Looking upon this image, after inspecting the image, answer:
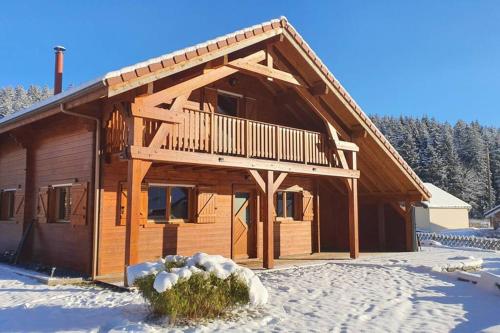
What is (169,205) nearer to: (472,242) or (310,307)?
(310,307)

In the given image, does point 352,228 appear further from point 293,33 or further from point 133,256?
point 133,256

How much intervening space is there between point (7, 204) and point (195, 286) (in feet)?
30.7

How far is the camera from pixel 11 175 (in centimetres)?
1211

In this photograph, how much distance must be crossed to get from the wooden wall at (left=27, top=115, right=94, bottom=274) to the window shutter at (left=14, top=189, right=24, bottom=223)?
235mm

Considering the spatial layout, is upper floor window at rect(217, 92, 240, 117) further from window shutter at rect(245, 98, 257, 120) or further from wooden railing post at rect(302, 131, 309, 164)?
wooden railing post at rect(302, 131, 309, 164)

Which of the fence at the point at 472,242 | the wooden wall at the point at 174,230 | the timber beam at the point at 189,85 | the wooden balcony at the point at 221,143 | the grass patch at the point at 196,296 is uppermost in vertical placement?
the timber beam at the point at 189,85

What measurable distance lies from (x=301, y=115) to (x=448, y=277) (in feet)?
20.1

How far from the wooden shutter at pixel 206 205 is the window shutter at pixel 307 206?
11.8 feet

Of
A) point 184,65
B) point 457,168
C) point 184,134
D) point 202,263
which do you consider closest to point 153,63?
point 184,65

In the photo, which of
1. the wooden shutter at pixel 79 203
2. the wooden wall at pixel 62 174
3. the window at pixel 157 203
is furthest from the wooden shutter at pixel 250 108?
the wooden shutter at pixel 79 203

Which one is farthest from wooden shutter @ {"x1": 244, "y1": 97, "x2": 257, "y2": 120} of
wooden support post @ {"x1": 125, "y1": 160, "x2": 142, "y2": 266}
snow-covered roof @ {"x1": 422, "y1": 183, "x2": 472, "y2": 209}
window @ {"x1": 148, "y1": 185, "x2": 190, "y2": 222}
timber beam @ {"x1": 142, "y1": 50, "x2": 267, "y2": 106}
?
snow-covered roof @ {"x1": 422, "y1": 183, "x2": 472, "y2": 209}

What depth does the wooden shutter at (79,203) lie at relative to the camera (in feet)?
29.9

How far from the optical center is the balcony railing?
8853 mm

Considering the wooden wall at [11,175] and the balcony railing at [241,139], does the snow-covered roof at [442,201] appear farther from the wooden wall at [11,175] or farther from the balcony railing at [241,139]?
the wooden wall at [11,175]
